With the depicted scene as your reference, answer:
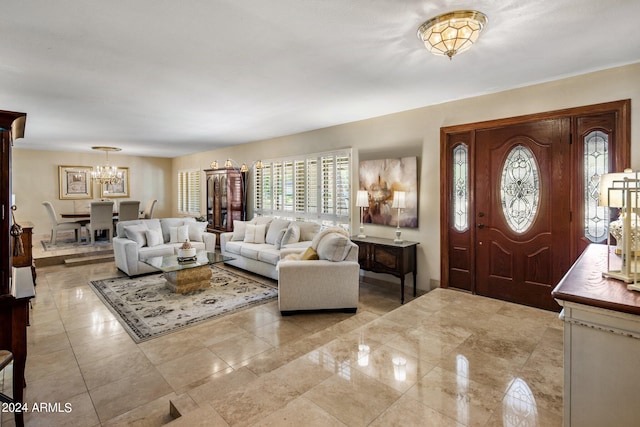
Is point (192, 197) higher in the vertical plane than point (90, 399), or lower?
higher

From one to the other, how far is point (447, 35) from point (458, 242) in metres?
2.73

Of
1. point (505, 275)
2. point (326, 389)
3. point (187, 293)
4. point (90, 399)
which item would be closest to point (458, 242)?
point (505, 275)

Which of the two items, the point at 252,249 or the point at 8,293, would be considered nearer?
the point at 8,293

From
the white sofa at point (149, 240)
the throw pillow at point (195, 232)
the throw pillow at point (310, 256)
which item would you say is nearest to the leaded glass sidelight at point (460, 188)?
the throw pillow at point (310, 256)

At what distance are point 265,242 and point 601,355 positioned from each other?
5025 millimetres

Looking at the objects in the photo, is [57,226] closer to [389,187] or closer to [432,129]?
[389,187]

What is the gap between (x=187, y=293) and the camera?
4.53 m

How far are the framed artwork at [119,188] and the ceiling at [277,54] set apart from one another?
577 cm

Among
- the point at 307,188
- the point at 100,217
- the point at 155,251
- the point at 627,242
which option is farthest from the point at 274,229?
the point at 627,242

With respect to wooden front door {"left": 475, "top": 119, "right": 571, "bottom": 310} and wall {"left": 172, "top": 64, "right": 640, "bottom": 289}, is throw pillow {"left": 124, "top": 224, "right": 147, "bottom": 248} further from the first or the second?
wooden front door {"left": 475, "top": 119, "right": 571, "bottom": 310}

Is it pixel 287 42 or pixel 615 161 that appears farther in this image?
pixel 615 161

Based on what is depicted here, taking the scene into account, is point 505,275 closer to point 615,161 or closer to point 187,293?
point 615,161

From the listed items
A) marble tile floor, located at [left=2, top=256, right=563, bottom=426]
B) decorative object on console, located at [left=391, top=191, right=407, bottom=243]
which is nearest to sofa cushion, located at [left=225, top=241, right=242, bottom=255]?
marble tile floor, located at [left=2, top=256, right=563, bottom=426]

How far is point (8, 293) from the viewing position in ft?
6.75
